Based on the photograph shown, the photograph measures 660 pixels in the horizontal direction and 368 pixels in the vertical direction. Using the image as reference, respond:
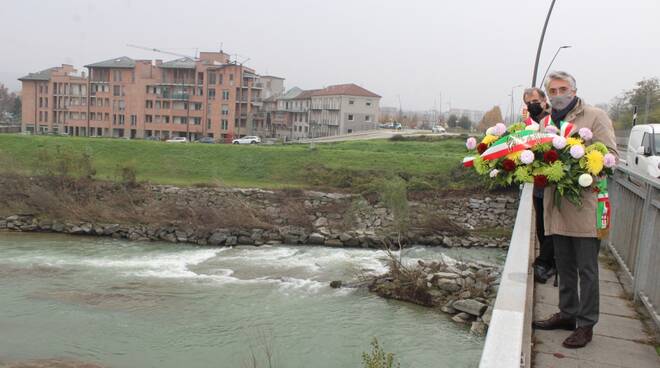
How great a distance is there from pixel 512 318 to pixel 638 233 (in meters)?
4.13

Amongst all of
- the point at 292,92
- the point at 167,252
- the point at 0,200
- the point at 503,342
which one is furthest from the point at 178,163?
the point at 292,92

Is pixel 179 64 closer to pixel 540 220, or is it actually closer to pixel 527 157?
pixel 540 220

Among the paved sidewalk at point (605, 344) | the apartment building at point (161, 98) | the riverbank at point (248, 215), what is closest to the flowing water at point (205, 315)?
the riverbank at point (248, 215)

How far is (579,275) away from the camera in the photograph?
4426mm

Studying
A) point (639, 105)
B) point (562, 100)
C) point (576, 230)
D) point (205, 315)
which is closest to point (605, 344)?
point (576, 230)

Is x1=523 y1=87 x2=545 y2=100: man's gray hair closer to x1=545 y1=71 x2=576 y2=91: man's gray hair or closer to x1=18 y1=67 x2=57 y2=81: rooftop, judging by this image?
x1=545 y1=71 x2=576 y2=91: man's gray hair

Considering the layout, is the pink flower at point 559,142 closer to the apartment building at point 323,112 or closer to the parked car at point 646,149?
the parked car at point 646,149

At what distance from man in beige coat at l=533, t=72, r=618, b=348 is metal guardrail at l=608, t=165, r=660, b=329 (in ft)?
2.73

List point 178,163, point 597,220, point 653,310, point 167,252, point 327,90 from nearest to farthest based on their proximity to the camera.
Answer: point 597,220, point 653,310, point 167,252, point 178,163, point 327,90

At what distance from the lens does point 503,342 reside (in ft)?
8.23

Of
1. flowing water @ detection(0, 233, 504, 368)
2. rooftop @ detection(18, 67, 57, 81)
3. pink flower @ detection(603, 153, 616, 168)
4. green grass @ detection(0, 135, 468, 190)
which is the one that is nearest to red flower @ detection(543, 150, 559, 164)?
pink flower @ detection(603, 153, 616, 168)

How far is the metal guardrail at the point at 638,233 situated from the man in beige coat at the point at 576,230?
832mm

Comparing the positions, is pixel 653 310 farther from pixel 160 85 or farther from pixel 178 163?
pixel 160 85

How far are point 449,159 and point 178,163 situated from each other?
809 inches
